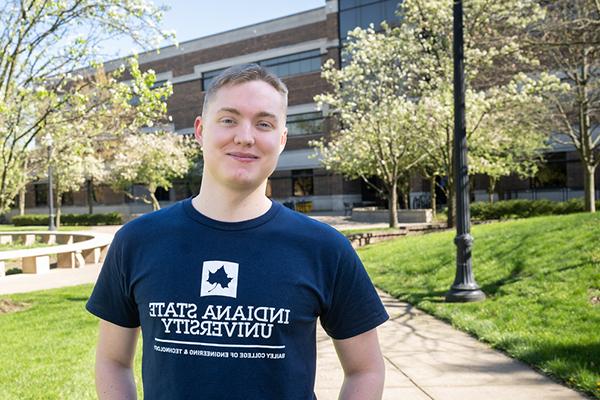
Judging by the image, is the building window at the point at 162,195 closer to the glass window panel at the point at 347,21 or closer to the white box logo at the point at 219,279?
the glass window panel at the point at 347,21

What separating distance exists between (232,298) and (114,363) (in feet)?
1.77

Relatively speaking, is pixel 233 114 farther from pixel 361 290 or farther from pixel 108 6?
pixel 108 6

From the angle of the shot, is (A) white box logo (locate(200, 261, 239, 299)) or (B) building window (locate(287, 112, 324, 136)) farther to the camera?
(B) building window (locate(287, 112, 324, 136))

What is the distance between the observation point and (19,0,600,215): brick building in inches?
1535

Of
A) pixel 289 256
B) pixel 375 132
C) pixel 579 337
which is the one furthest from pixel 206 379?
pixel 375 132

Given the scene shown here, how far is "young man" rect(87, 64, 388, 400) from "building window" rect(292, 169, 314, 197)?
44.5m

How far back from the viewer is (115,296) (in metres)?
1.92

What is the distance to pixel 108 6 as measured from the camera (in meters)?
10.7

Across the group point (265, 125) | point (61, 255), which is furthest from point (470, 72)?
point (265, 125)

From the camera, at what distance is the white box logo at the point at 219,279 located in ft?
5.65

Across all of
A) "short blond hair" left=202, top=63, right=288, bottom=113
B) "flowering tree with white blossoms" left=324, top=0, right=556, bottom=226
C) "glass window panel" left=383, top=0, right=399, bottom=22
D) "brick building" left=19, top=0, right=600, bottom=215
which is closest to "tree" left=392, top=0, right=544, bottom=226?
"flowering tree with white blossoms" left=324, top=0, right=556, bottom=226

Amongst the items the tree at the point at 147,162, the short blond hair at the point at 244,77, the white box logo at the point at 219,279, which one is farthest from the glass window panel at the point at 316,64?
the white box logo at the point at 219,279

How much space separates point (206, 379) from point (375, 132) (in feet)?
70.3

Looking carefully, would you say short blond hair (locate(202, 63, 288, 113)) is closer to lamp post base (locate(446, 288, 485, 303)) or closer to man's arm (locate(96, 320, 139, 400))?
man's arm (locate(96, 320, 139, 400))
